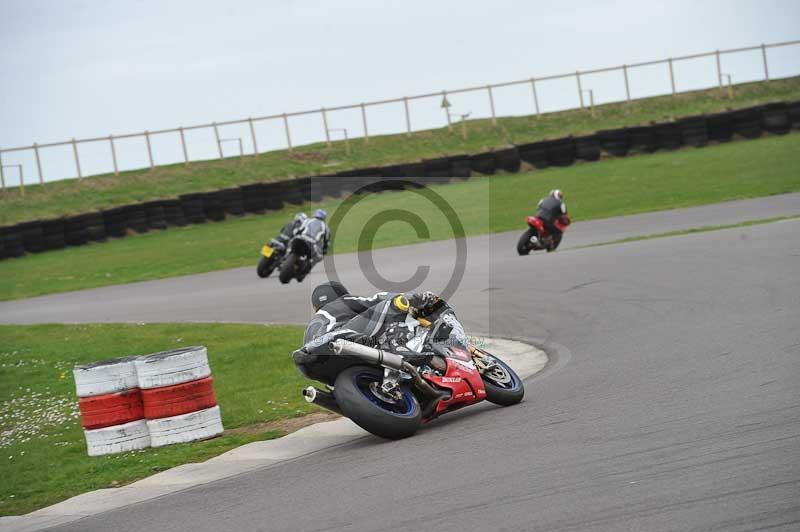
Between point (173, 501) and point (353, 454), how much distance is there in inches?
50.9

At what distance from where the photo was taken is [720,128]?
1491 inches

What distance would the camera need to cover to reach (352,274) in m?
21.7

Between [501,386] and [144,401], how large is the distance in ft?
9.98

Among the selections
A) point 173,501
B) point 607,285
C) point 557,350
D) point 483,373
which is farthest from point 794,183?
point 173,501

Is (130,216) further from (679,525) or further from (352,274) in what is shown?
(679,525)

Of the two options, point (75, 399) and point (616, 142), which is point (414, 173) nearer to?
point (616, 142)

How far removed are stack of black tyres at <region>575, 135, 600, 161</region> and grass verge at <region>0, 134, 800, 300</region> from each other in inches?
18.8

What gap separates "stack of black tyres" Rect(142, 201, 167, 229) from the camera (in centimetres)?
3506

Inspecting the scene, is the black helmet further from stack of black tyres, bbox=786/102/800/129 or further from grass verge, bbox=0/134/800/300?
stack of black tyres, bbox=786/102/800/129

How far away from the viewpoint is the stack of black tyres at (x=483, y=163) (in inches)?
1476

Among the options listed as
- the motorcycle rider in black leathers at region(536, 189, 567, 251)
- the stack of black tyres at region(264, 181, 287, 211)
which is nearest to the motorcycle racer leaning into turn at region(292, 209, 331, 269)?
the motorcycle rider in black leathers at region(536, 189, 567, 251)

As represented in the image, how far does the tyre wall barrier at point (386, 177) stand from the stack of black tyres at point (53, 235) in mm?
31

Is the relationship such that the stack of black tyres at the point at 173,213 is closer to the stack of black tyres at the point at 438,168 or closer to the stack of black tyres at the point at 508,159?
the stack of black tyres at the point at 438,168

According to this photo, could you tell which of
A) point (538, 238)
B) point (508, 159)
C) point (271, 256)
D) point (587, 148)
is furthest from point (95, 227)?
point (538, 238)
